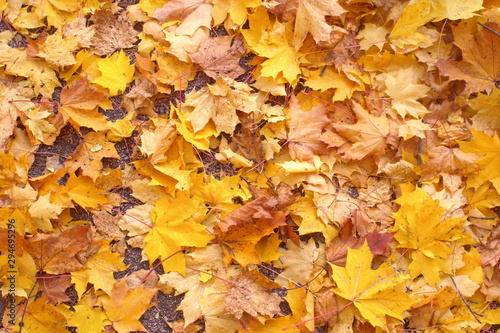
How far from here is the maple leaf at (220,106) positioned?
6.59ft

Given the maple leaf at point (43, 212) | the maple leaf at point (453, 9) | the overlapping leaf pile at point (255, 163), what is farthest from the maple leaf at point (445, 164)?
the maple leaf at point (43, 212)

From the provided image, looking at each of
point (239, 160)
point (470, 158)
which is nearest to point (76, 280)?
point (239, 160)

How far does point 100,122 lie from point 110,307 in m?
0.86

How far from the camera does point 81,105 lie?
2.01 meters

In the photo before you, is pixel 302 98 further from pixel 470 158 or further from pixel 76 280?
pixel 76 280

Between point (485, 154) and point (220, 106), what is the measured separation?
1290mm

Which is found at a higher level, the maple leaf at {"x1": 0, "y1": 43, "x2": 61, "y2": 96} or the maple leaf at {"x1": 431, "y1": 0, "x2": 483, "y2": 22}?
the maple leaf at {"x1": 431, "y1": 0, "x2": 483, "y2": 22}

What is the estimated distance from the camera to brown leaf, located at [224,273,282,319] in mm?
1831

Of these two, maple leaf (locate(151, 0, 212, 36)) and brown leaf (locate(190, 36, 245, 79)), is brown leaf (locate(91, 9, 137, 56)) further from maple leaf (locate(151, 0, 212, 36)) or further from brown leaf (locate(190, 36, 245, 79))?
brown leaf (locate(190, 36, 245, 79))

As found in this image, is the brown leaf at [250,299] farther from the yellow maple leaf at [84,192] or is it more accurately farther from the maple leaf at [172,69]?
the maple leaf at [172,69]

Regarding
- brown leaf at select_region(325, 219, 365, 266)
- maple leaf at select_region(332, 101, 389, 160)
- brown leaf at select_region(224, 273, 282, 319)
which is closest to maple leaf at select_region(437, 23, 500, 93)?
maple leaf at select_region(332, 101, 389, 160)

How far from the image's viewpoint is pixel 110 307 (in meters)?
1.84

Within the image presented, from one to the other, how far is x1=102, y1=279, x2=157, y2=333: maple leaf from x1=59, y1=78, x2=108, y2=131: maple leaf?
2.51 ft

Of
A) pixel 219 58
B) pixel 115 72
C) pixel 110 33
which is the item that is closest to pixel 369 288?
pixel 219 58
